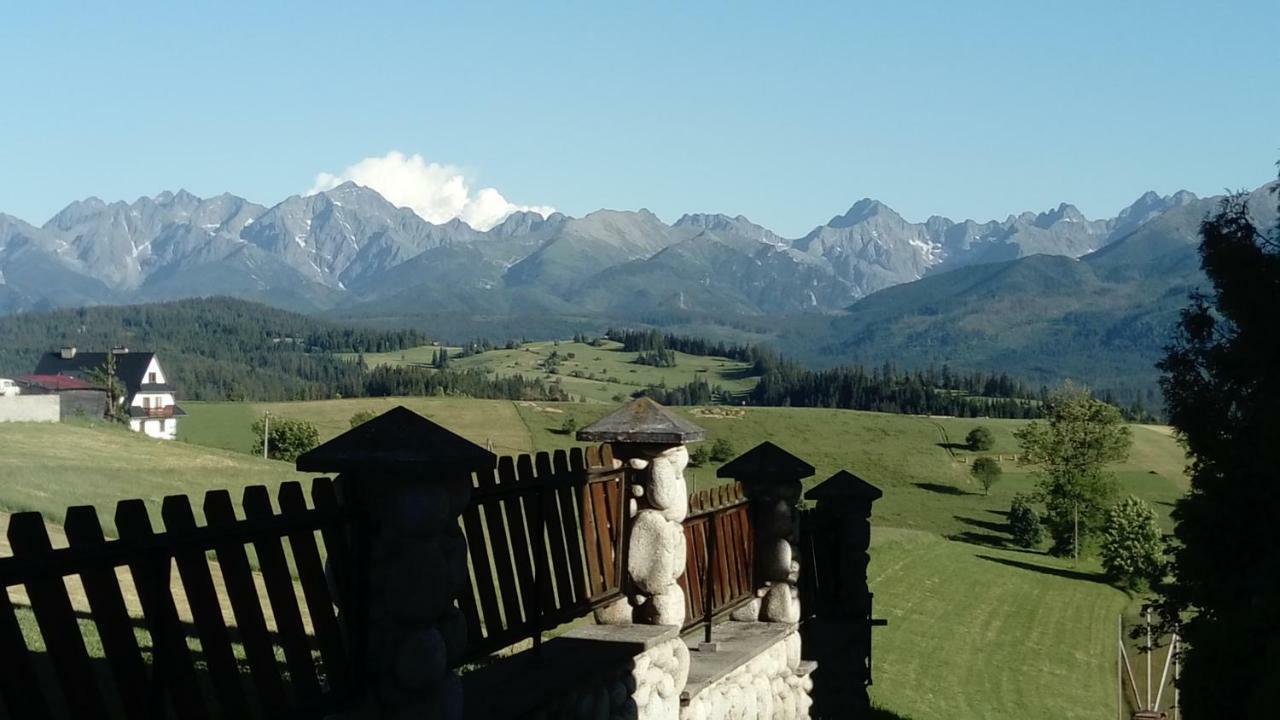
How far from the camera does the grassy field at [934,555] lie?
27453 millimetres

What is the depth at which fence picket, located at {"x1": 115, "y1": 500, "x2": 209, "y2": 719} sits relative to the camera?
4.27 m

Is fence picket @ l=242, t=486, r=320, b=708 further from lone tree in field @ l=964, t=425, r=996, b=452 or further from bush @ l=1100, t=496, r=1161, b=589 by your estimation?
lone tree in field @ l=964, t=425, r=996, b=452

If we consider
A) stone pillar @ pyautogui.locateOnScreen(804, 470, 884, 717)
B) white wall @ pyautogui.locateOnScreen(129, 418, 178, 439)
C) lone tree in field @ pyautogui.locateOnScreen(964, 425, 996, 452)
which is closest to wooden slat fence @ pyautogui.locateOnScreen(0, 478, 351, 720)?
stone pillar @ pyautogui.locateOnScreen(804, 470, 884, 717)

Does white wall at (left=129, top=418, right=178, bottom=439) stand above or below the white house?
below

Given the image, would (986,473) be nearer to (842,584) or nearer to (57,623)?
(842,584)

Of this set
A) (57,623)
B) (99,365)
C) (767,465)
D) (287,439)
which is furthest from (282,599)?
(99,365)

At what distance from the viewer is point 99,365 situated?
122312mm

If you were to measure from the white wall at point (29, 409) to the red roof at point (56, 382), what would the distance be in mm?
56056

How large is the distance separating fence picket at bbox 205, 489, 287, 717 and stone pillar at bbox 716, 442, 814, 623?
238 inches

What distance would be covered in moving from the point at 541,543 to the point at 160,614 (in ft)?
9.79

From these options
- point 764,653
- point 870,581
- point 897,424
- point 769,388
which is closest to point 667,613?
point 764,653

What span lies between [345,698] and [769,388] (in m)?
191

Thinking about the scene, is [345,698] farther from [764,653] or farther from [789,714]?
[789,714]

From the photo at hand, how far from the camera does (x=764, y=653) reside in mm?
10039
